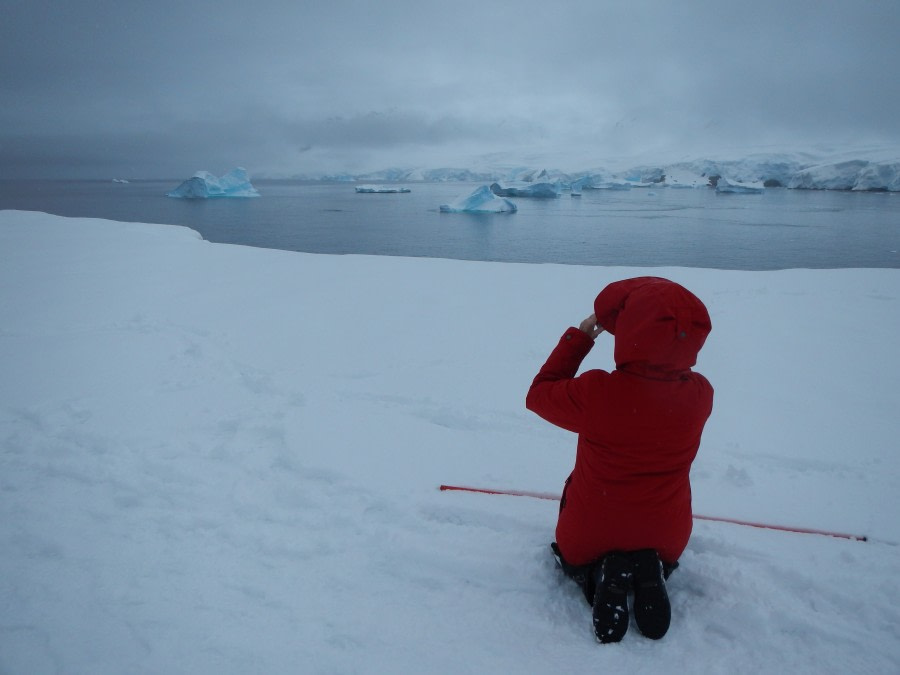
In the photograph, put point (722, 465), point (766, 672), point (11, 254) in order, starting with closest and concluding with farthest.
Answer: point (766, 672), point (722, 465), point (11, 254)

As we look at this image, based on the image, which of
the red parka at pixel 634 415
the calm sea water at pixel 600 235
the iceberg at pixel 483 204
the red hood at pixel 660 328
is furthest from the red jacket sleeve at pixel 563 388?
the iceberg at pixel 483 204

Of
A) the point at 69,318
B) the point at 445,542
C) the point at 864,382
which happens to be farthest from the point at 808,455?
the point at 69,318

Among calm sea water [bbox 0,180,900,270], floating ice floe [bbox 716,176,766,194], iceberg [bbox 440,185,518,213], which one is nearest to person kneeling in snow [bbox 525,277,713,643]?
calm sea water [bbox 0,180,900,270]

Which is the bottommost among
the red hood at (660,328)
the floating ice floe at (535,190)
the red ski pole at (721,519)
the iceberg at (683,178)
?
the red ski pole at (721,519)

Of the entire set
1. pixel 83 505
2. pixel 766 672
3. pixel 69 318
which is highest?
pixel 69 318

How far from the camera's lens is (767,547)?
1.90 meters

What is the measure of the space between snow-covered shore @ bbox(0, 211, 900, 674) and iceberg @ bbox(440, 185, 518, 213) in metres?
24.4

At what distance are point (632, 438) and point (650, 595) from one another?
494mm

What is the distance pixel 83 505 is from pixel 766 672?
2.49 m

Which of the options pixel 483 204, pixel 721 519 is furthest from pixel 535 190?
pixel 721 519

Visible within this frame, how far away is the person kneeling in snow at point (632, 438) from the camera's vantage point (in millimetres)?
1288

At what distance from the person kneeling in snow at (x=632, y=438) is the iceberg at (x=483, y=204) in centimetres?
2742

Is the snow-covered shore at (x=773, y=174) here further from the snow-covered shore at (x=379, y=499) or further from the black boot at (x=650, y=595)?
the black boot at (x=650, y=595)

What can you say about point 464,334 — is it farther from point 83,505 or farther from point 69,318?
point 69,318
